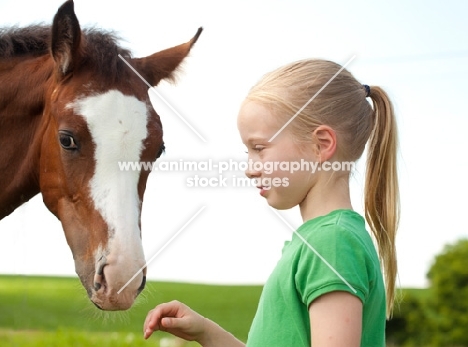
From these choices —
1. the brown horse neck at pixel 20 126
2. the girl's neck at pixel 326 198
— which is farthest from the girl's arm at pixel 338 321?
the brown horse neck at pixel 20 126

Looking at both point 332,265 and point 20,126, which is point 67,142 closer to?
point 20,126

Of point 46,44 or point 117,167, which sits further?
point 46,44

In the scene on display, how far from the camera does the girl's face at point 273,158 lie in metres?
1.29

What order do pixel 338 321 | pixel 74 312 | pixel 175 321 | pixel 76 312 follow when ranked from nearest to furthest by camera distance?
pixel 338 321 < pixel 175 321 < pixel 76 312 < pixel 74 312

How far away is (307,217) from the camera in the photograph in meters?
1.32

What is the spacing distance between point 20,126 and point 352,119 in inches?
70.8

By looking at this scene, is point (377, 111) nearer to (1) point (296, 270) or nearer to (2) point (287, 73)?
(2) point (287, 73)

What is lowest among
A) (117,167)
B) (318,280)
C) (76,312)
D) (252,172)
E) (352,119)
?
(76,312)

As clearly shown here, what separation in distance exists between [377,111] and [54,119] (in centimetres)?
150

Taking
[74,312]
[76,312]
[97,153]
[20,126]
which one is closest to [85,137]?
[97,153]

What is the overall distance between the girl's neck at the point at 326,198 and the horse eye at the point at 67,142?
1.35 metres

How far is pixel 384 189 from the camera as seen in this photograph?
4.85 feet

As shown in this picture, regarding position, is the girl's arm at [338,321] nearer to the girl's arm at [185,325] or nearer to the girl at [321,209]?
the girl at [321,209]

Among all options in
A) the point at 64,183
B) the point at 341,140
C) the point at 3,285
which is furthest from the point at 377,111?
the point at 3,285
